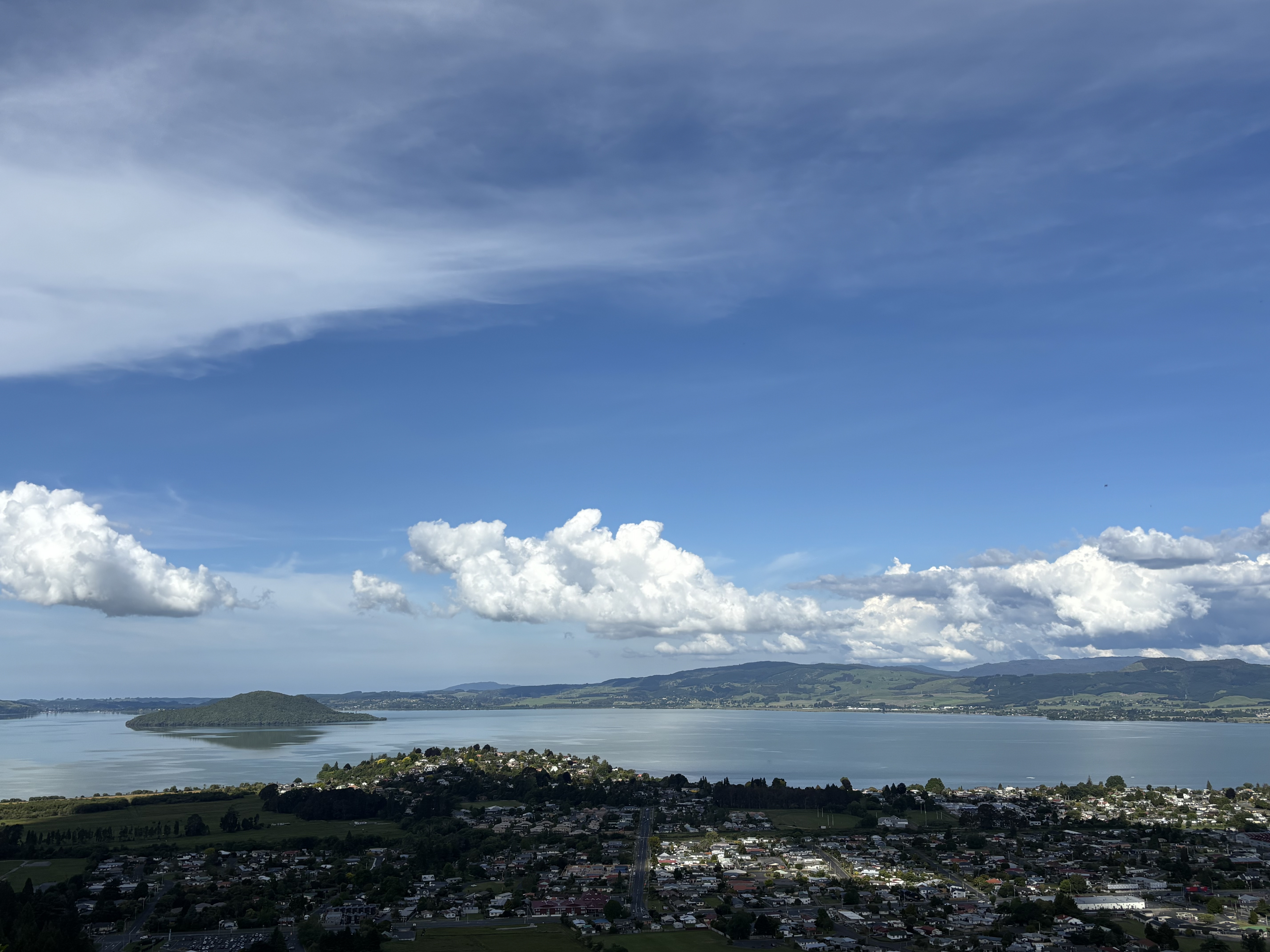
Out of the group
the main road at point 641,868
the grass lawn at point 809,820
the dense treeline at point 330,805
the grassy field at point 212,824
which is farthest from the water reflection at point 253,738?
the grass lawn at point 809,820

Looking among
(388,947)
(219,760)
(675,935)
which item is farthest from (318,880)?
(219,760)

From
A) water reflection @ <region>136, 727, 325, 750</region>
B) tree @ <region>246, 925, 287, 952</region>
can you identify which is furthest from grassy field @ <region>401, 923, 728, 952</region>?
water reflection @ <region>136, 727, 325, 750</region>

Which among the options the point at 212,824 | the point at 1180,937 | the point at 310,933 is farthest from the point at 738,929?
the point at 212,824

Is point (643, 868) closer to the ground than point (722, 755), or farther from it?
farther from it

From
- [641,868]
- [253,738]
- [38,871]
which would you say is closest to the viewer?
[38,871]

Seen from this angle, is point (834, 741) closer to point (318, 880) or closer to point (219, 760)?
point (219, 760)

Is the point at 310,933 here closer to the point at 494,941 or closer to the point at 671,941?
the point at 494,941
